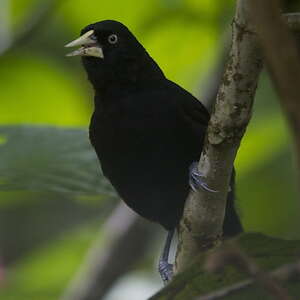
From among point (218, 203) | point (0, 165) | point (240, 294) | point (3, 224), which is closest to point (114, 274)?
point (0, 165)

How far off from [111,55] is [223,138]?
→ 49.4 inches

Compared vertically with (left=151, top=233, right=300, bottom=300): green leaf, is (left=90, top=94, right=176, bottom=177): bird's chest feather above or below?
below

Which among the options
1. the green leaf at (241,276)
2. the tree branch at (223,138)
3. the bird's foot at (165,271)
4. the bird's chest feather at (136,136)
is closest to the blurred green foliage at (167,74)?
the bird's foot at (165,271)

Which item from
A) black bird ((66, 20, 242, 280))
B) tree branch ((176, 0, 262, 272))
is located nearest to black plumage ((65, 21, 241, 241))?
black bird ((66, 20, 242, 280))

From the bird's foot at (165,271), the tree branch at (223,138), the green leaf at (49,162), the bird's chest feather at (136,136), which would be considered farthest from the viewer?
the bird's foot at (165,271)

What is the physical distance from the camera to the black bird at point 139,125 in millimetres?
2693

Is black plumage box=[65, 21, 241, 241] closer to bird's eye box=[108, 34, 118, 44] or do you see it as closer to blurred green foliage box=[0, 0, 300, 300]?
bird's eye box=[108, 34, 118, 44]

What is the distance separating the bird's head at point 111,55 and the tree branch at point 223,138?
3.16 feet

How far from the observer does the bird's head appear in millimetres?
2742

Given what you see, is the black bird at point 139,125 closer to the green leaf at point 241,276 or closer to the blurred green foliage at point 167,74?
the blurred green foliage at point 167,74

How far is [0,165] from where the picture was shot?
97.0 inches

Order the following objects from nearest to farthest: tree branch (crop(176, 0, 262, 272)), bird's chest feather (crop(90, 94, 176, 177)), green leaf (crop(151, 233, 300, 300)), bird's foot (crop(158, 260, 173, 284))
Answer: green leaf (crop(151, 233, 300, 300)) → tree branch (crop(176, 0, 262, 272)) → bird's chest feather (crop(90, 94, 176, 177)) → bird's foot (crop(158, 260, 173, 284))

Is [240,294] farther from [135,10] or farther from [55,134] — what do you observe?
[135,10]

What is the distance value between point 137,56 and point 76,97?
1.49 metres
